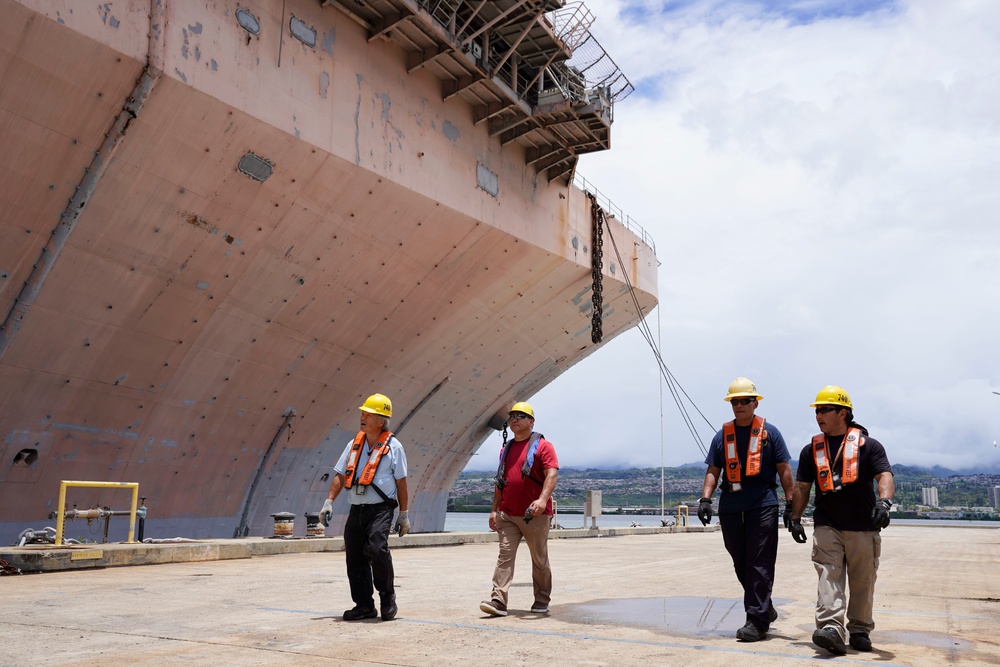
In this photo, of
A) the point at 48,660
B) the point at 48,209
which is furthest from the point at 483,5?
the point at 48,660

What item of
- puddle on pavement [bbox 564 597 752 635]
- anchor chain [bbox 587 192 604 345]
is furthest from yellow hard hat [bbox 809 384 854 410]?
anchor chain [bbox 587 192 604 345]

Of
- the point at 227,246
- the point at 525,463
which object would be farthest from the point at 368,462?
the point at 227,246

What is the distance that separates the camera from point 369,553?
646 centimetres

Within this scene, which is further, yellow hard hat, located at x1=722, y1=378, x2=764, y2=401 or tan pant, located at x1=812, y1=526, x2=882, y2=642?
yellow hard hat, located at x1=722, y1=378, x2=764, y2=401

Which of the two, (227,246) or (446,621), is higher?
(227,246)

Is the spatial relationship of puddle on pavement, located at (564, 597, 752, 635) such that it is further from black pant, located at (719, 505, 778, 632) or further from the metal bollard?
the metal bollard

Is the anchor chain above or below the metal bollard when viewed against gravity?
above

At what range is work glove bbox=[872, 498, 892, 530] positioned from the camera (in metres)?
5.22

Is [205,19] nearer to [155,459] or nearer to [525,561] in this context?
[155,459]

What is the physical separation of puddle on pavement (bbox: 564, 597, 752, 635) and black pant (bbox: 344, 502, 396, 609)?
1.58 metres

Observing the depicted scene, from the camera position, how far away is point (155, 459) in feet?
50.5

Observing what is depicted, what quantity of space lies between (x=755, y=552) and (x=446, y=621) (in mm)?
2330

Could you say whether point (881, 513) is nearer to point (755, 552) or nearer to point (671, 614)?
point (755, 552)

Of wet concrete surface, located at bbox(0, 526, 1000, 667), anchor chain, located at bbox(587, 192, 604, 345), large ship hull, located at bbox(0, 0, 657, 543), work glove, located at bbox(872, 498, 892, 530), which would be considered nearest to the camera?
wet concrete surface, located at bbox(0, 526, 1000, 667)
